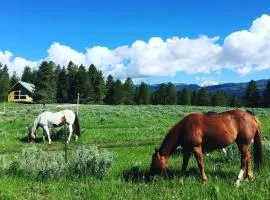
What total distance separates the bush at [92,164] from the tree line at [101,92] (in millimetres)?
74369

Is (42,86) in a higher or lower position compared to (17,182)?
higher

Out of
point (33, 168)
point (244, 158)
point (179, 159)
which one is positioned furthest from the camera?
point (179, 159)

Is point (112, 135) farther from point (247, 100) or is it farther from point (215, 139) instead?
point (247, 100)

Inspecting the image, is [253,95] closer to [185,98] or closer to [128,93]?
[185,98]

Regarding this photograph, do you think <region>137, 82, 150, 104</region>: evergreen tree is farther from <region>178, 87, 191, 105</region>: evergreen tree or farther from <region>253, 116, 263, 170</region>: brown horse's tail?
<region>253, 116, 263, 170</region>: brown horse's tail

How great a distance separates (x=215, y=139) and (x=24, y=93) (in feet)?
349

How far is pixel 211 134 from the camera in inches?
419

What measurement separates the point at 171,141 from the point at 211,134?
41.3 inches

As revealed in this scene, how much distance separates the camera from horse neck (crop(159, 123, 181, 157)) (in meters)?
10.9

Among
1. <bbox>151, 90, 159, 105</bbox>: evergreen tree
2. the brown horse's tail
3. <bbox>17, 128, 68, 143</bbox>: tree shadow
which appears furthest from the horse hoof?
<bbox>151, 90, 159, 105</bbox>: evergreen tree

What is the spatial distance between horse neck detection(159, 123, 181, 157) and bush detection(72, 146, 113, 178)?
1667 millimetres

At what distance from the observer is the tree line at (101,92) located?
3487 inches

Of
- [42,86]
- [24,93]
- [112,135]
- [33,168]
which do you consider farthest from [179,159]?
[24,93]

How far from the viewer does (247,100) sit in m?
113
